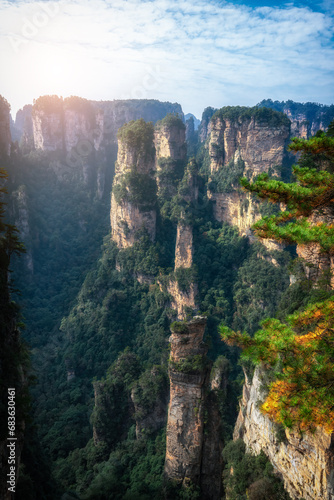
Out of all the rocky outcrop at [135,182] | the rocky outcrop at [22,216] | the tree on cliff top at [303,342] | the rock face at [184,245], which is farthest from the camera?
the rocky outcrop at [22,216]

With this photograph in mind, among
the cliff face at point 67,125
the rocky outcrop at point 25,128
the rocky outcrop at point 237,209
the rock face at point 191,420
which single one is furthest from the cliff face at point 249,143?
the rocky outcrop at point 25,128

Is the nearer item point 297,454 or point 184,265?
point 297,454

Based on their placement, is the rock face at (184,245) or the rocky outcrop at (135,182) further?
the rocky outcrop at (135,182)

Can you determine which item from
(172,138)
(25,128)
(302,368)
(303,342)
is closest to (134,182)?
(172,138)

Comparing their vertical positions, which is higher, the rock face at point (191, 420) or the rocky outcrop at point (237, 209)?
the rocky outcrop at point (237, 209)

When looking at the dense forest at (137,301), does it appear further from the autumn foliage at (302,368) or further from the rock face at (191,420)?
the rock face at (191,420)

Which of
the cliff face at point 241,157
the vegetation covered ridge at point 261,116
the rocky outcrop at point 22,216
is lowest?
the rocky outcrop at point 22,216

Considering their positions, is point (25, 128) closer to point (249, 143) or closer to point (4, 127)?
point (4, 127)
